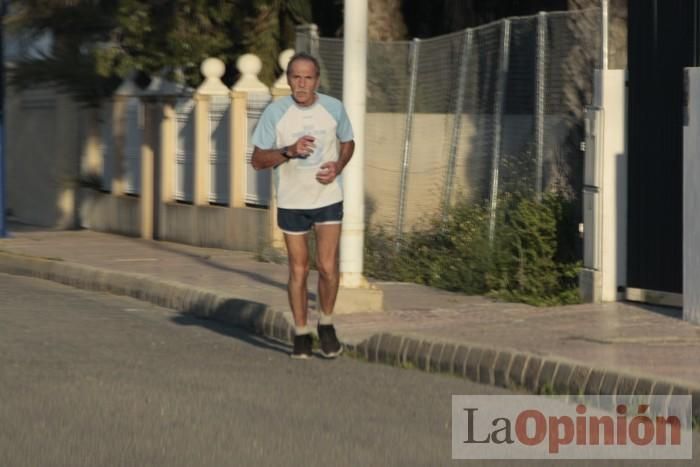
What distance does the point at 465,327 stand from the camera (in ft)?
35.2

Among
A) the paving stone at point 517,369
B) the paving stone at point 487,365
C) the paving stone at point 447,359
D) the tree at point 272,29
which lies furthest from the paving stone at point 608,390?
the tree at point 272,29

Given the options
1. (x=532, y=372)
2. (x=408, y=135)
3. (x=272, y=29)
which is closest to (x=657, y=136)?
(x=532, y=372)

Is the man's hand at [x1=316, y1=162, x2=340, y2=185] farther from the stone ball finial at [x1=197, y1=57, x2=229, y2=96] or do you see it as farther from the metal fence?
the stone ball finial at [x1=197, y1=57, x2=229, y2=96]

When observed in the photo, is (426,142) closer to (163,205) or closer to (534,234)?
(534,234)

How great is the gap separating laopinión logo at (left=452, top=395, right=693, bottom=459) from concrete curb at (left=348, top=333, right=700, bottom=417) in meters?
0.06

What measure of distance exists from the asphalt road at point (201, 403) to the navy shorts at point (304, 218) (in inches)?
33.4

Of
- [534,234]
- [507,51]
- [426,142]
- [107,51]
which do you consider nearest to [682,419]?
[534,234]

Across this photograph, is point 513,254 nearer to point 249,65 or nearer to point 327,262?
point 327,262

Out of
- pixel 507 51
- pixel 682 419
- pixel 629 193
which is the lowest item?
pixel 682 419

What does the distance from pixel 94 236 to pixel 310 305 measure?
9.72m

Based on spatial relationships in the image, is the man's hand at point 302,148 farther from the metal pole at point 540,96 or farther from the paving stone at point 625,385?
the metal pole at point 540,96

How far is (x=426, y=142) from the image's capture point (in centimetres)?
1552

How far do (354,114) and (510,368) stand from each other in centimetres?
305

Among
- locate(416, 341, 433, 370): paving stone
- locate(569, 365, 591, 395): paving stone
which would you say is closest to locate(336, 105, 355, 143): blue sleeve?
locate(416, 341, 433, 370): paving stone
